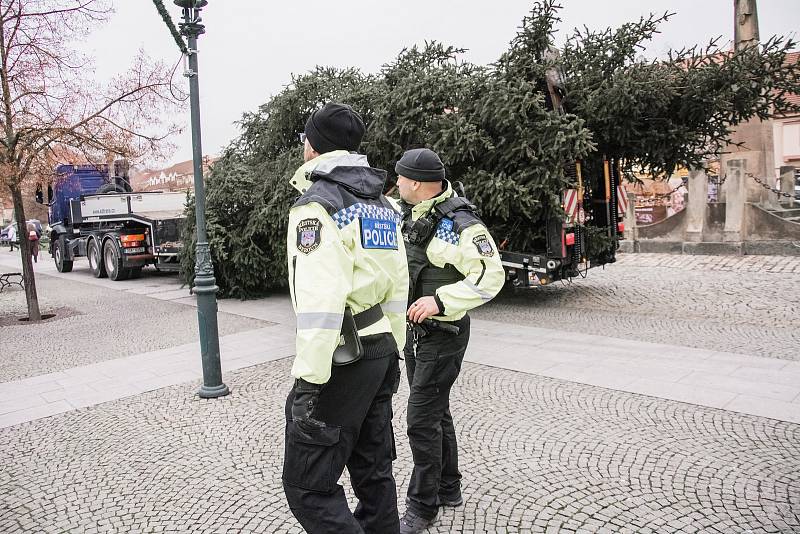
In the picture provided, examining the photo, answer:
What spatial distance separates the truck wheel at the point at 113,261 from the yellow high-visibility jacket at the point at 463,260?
13.9 metres

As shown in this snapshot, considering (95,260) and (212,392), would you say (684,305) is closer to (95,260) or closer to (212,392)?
(212,392)

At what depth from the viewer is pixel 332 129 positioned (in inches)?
94.9

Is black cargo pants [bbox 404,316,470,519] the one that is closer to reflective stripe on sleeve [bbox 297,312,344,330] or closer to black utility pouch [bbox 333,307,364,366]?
black utility pouch [bbox 333,307,364,366]


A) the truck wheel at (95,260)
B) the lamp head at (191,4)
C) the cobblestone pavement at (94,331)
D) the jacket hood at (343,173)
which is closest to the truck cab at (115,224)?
the truck wheel at (95,260)

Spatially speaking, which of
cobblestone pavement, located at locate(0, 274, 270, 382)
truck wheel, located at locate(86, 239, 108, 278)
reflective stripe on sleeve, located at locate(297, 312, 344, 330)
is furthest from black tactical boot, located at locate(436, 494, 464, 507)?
truck wheel, located at locate(86, 239, 108, 278)

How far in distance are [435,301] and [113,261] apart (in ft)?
48.5

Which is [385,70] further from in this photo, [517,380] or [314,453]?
[314,453]

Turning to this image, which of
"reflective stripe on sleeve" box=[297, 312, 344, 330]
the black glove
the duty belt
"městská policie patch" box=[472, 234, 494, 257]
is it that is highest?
"městská policie patch" box=[472, 234, 494, 257]

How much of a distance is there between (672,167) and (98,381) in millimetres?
8328

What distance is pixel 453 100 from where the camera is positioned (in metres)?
9.12

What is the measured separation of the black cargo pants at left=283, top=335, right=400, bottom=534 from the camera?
2.20 meters

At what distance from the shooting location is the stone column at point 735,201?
45.6ft

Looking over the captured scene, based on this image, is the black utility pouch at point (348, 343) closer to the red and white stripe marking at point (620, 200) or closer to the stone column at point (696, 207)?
the red and white stripe marking at point (620, 200)

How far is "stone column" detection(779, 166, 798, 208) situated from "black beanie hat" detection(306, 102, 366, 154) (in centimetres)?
1701
